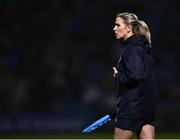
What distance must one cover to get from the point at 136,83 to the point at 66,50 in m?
17.2

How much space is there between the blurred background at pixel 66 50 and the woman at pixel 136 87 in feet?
45.7

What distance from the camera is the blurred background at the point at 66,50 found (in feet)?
74.4

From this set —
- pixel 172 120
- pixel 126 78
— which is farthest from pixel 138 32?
pixel 172 120

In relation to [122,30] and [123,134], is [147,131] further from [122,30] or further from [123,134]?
[122,30]

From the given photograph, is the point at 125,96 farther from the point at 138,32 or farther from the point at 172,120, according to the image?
the point at 172,120

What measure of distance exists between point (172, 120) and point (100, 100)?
278cm

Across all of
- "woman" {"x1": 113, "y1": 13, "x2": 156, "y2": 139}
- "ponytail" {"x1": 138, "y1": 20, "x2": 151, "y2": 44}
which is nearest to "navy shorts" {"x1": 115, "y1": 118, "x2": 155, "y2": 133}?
"woman" {"x1": 113, "y1": 13, "x2": 156, "y2": 139}

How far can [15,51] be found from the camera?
23859mm

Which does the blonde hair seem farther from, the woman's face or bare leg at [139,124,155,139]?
bare leg at [139,124,155,139]

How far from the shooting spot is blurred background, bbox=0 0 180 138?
2267cm

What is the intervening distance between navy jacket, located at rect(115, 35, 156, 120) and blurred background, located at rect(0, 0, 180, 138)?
1400 cm

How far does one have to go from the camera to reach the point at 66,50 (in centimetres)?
2428

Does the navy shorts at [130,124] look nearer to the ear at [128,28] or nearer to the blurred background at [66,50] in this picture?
the ear at [128,28]

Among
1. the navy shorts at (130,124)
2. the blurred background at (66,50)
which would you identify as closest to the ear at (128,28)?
the navy shorts at (130,124)
